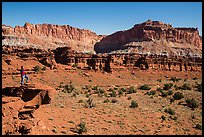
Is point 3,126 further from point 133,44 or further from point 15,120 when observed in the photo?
point 133,44

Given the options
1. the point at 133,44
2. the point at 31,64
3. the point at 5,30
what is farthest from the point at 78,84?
the point at 133,44

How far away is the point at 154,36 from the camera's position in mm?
94812

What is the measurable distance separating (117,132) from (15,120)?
14.7 ft

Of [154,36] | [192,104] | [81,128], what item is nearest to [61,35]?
[154,36]

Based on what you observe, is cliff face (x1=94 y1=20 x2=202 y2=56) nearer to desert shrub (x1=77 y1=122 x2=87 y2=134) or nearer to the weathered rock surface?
the weathered rock surface

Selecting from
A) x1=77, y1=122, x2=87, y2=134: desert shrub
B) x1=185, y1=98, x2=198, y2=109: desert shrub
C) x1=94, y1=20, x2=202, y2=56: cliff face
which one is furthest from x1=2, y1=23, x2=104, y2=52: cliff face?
x1=77, y1=122, x2=87, y2=134: desert shrub

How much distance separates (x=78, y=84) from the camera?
A: 30.6 m

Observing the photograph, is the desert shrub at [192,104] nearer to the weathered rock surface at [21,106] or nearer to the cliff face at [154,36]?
the weathered rock surface at [21,106]

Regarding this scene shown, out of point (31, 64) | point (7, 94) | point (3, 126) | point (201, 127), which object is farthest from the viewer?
point (31, 64)

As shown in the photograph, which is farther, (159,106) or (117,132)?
(159,106)

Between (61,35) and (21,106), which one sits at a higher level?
(61,35)

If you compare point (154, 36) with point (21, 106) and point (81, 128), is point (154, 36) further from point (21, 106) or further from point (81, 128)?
point (21, 106)

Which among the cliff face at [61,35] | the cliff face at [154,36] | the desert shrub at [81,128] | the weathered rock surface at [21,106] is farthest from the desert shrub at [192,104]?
the cliff face at [61,35]

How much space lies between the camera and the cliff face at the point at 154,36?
9456 centimetres
